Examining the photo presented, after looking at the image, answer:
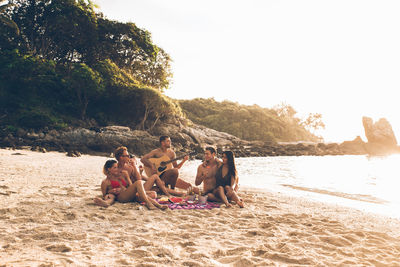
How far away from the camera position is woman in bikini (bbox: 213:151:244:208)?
593 cm

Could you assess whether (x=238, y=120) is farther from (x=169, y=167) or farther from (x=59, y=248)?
(x=59, y=248)

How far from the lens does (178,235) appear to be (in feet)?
12.1

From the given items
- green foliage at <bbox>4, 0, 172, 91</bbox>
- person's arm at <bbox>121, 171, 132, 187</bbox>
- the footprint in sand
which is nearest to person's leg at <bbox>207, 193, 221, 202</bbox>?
person's arm at <bbox>121, 171, 132, 187</bbox>

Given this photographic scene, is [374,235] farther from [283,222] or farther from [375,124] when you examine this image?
[375,124]

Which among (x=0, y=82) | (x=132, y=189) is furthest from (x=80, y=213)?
(x=0, y=82)

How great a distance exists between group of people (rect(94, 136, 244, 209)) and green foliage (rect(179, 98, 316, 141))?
48.4m

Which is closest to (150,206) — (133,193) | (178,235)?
(133,193)

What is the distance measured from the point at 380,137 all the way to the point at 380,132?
1.09m

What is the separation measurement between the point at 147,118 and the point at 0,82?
45.7 feet

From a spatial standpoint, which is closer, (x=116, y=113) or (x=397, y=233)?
(x=397, y=233)

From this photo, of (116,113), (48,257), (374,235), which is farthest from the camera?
(116,113)

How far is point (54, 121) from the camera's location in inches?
838

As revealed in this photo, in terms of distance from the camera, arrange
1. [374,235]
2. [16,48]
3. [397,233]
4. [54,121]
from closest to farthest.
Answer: [374,235] → [397,233] → [54,121] → [16,48]

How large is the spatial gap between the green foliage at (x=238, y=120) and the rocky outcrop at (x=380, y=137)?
628 inches
